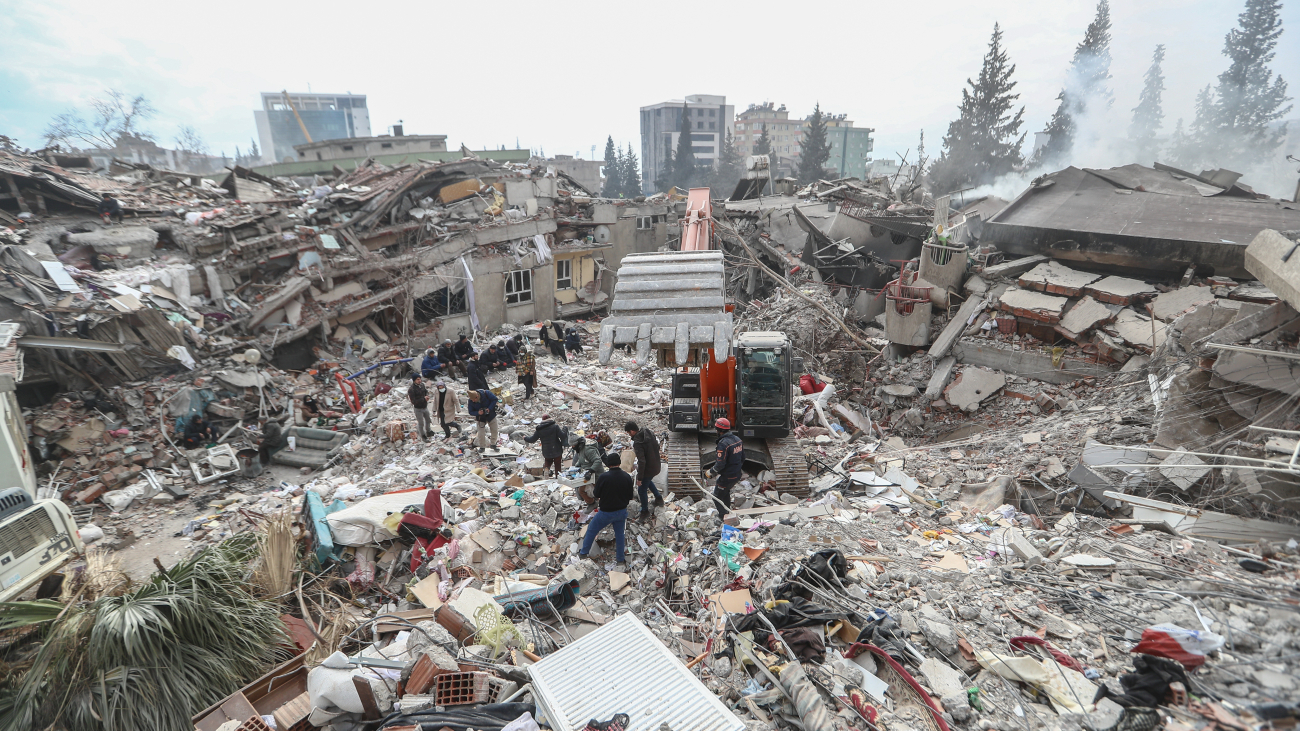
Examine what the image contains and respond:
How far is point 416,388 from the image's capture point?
884cm

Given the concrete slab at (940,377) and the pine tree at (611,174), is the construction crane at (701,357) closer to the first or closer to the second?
the concrete slab at (940,377)

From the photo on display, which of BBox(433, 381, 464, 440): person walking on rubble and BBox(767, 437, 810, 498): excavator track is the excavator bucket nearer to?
BBox(767, 437, 810, 498): excavator track

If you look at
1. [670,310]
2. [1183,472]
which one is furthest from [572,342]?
[1183,472]

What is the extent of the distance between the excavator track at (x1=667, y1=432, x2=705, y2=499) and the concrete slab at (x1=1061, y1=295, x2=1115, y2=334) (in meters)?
7.06

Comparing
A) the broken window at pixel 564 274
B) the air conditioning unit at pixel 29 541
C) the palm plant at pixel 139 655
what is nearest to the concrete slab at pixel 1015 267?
the palm plant at pixel 139 655

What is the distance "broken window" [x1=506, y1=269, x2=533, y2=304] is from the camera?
17.5m

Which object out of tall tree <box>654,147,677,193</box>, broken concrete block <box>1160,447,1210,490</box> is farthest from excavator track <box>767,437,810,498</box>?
tall tree <box>654,147,677,193</box>

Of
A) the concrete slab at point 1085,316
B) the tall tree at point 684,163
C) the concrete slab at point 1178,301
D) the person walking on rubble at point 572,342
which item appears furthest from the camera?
the tall tree at point 684,163

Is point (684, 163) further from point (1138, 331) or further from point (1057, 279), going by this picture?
point (1138, 331)

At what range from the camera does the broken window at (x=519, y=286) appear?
688 inches

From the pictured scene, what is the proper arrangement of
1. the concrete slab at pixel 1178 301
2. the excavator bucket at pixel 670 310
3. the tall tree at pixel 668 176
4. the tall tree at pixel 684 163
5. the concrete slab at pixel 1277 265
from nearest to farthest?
the excavator bucket at pixel 670 310 < the concrete slab at pixel 1277 265 < the concrete slab at pixel 1178 301 < the tall tree at pixel 684 163 < the tall tree at pixel 668 176

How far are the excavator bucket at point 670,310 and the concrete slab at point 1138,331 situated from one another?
24.6 ft

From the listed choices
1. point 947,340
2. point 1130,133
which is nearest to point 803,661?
point 947,340

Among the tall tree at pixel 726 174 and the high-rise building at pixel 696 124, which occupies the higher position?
the high-rise building at pixel 696 124
